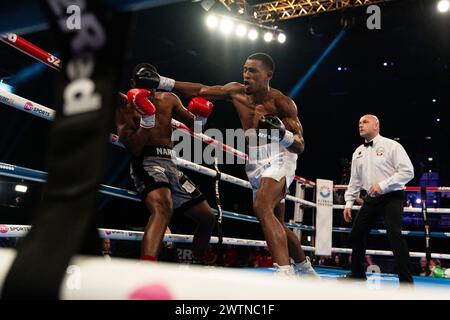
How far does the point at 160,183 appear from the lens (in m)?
2.47

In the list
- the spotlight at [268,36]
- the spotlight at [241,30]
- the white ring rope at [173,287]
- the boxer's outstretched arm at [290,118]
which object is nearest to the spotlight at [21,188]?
the spotlight at [241,30]

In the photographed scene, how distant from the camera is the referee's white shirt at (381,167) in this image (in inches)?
129

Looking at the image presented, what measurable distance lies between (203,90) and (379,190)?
59.7 inches

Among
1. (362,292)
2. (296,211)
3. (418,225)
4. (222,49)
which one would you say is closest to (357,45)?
(222,49)

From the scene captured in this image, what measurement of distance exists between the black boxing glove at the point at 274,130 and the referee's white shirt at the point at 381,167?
1.09 metres

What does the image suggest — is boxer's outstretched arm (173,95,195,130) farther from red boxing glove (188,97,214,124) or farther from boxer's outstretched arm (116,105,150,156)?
boxer's outstretched arm (116,105,150,156)

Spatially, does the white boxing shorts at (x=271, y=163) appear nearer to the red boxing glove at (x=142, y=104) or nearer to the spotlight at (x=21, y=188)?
the red boxing glove at (x=142, y=104)

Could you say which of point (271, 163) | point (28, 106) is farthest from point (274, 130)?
point (28, 106)

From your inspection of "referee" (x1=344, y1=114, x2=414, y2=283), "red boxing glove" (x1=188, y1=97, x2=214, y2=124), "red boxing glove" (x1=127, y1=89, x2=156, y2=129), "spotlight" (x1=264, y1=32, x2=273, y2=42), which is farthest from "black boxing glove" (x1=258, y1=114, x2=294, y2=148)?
"spotlight" (x1=264, y1=32, x2=273, y2=42)

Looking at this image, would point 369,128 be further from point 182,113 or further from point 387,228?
point 182,113

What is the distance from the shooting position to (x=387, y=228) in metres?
3.26

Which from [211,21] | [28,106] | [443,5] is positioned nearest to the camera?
[28,106]

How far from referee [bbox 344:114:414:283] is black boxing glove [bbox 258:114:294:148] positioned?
1.08m
